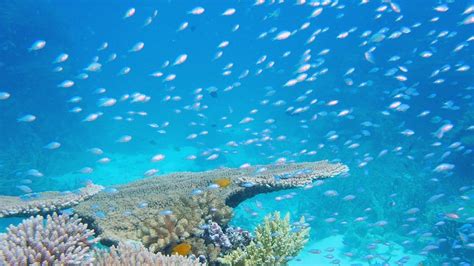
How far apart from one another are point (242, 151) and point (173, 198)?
91.9 feet

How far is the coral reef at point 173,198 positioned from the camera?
5520 mm

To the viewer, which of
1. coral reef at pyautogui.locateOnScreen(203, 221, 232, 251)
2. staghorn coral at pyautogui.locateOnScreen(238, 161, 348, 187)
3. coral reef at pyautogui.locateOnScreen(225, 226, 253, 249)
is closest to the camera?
coral reef at pyautogui.locateOnScreen(203, 221, 232, 251)

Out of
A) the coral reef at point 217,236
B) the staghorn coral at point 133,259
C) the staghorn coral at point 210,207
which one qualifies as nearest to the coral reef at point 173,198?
the staghorn coral at point 210,207

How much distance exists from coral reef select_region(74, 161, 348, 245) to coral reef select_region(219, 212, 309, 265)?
2.59 feet

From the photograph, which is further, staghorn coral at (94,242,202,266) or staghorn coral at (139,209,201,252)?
staghorn coral at (139,209,201,252)

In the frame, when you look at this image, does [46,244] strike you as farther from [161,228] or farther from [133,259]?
[161,228]

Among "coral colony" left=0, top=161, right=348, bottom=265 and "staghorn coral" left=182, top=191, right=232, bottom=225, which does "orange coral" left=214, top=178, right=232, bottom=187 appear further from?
"staghorn coral" left=182, top=191, right=232, bottom=225

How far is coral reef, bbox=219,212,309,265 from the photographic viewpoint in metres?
4.71

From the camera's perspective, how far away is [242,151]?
34.3 meters

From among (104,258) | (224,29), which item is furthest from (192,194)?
(224,29)

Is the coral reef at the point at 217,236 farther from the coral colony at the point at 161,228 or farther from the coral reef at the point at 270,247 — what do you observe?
the coral reef at the point at 270,247

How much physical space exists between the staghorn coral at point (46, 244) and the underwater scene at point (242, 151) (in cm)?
2

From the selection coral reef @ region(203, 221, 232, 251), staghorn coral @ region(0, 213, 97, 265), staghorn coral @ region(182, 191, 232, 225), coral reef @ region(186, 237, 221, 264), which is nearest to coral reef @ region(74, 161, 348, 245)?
staghorn coral @ region(182, 191, 232, 225)

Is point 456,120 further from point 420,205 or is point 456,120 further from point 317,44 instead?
point 317,44
